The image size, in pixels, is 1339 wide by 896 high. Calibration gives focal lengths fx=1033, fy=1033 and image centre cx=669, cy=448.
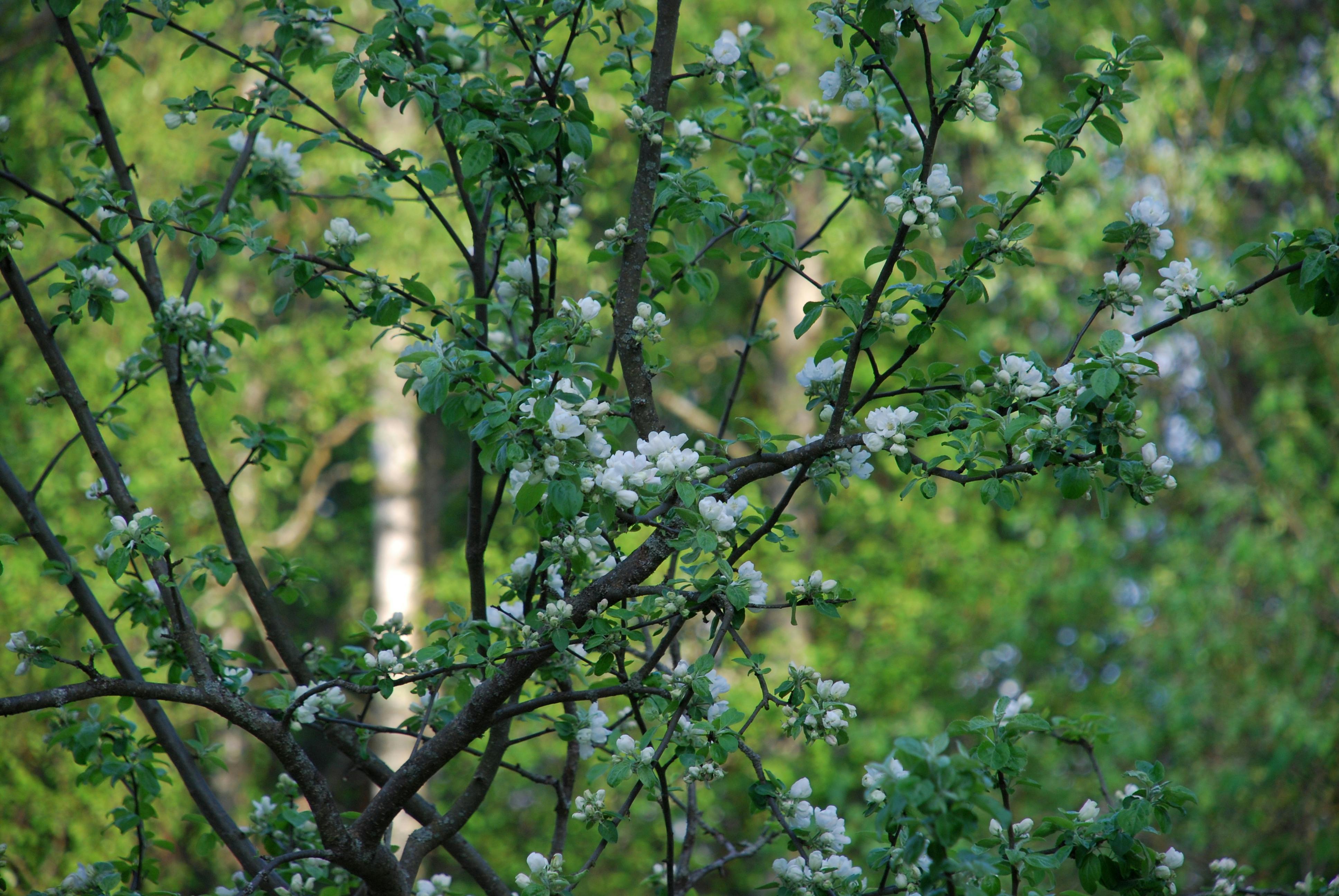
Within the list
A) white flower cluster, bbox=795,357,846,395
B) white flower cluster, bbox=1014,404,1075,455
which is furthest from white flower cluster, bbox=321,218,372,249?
white flower cluster, bbox=1014,404,1075,455

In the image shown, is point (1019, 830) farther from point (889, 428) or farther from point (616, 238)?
point (616, 238)

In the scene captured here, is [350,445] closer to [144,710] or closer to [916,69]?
[916,69]

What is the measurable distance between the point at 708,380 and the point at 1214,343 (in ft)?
13.5

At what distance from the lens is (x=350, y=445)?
1100cm

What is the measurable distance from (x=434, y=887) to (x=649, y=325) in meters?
1.14

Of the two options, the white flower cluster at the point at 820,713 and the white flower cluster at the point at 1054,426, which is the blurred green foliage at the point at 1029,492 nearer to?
the white flower cluster at the point at 820,713

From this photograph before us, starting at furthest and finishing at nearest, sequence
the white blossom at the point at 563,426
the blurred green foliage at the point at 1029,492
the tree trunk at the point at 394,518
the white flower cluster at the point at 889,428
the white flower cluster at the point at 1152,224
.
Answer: the tree trunk at the point at 394,518, the blurred green foliage at the point at 1029,492, the white flower cluster at the point at 1152,224, the white flower cluster at the point at 889,428, the white blossom at the point at 563,426

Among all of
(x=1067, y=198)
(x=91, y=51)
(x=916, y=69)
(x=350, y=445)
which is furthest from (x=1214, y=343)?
(x=350, y=445)

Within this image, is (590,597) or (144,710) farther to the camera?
(144,710)

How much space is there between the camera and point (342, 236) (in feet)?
6.59

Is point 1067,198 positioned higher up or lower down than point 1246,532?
higher up

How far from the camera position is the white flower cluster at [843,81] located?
1.79m

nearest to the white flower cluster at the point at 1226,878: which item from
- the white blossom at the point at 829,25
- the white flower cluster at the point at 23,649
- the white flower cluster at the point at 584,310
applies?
the white flower cluster at the point at 584,310

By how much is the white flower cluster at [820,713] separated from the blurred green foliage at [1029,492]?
3.62m
